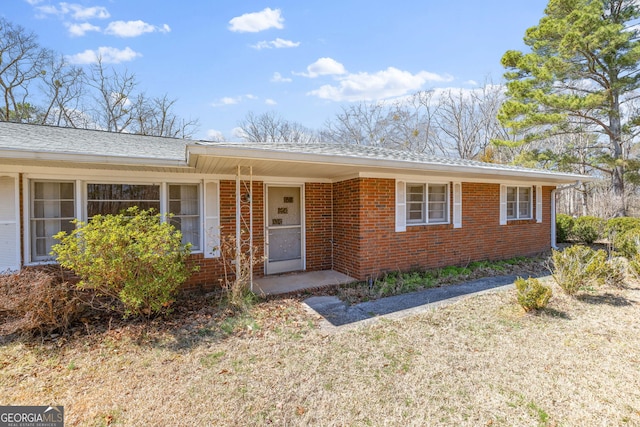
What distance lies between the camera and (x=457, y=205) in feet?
25.6

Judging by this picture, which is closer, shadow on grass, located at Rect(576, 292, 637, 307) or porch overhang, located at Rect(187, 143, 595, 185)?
porch overhang, located at Rect(187, 143, 595, 185)

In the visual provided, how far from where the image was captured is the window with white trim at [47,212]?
17.0ft

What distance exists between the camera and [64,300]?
4168mm

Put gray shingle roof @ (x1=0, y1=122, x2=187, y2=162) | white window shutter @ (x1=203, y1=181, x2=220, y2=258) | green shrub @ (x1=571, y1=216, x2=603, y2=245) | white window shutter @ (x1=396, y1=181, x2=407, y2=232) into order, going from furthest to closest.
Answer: green shrub @ (x1=571, y1=216, x2=603, y2=245) < white window shutter @ (x1=396, y1=181, x2=407, y2=232) < white window shutter @ (x1=203, y1=181, x2=220, y2=258) < gray shingle roof @ (x1=0, y1=122, x2=187, y2=162)

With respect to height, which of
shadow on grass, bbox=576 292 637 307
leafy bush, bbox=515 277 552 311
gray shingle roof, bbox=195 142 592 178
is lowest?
shadow on grass, bbox=576 292 637 307

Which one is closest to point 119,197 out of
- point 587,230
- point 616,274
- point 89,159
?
point 89,159

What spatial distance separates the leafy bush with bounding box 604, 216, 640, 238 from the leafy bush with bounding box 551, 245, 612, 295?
747 cm

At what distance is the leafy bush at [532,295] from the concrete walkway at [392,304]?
3.39 feet

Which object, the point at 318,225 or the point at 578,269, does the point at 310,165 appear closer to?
the point at 318,225

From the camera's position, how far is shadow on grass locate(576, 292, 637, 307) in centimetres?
529

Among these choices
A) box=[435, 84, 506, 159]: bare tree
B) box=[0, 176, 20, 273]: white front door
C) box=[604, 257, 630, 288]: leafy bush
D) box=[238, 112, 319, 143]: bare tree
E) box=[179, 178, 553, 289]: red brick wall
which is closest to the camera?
box=[0, 176, 20, 273]: white front door

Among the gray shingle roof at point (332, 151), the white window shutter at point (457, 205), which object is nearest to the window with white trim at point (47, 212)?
the gray shingle roof at point (332, 151)

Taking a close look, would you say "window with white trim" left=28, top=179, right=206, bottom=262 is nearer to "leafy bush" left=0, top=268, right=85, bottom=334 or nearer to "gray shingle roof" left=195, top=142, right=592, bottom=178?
"leafy bush" left=0, top=268, right=85, bottom=334

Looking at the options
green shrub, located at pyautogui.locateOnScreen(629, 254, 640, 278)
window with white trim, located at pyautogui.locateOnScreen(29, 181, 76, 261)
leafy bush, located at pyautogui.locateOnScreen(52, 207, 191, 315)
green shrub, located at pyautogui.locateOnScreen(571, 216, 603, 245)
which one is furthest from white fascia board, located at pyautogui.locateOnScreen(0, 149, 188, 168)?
green shrub, located at pyautogui.locateOnScreen(571, 216, 603, 245)
